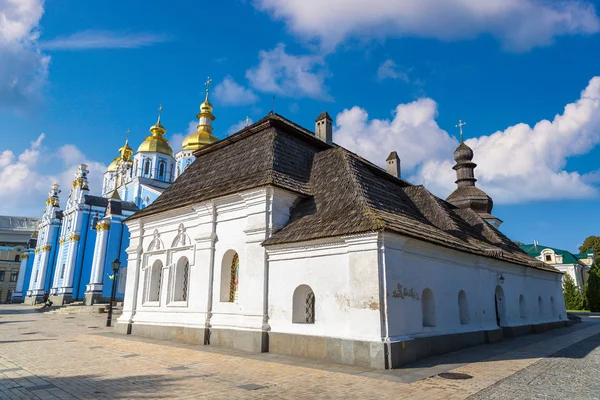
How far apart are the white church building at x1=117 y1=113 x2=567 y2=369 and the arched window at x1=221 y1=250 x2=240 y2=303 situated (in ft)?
0.12

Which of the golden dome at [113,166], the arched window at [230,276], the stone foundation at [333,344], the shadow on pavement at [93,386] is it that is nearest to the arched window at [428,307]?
the stone foundation at [333,344]

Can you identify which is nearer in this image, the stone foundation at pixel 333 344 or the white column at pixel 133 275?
the stone foundation at pixel 333 344

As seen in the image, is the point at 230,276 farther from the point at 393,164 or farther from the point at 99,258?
the point at 99,258

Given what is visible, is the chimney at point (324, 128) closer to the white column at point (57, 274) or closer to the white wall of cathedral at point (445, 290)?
the white wall of cathedral at point (445, 290)

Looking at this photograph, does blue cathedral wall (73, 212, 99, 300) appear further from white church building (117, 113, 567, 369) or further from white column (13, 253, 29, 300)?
white church building (117, 113, 567, 369)

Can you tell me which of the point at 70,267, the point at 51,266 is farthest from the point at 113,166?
the point at 70,267

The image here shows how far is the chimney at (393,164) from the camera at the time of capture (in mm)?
24656

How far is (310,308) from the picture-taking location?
12156 mm

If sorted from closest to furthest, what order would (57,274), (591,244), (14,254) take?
(57,274) → (591,244) → (14,254)

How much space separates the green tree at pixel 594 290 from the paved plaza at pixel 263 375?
1486 inches

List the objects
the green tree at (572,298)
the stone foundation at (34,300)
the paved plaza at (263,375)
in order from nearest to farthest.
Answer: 1. the paved plaza at (263,375)
2. the green tree at (572,298)
3. the stone foundation at (34,300)

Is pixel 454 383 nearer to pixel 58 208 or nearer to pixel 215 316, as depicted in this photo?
pixel 215 316

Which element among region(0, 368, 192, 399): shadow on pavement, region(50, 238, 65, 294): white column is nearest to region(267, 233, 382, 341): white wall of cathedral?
region(0, 368, 192, 399): shadow on pavement

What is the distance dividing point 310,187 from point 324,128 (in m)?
5.62
